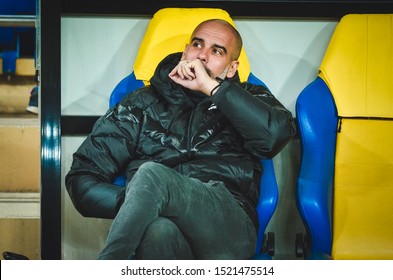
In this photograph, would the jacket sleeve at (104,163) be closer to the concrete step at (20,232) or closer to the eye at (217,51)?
the eye at (217,51)

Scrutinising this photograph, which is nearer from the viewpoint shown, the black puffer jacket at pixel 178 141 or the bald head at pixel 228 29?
the black puffer jacket at pixel 178 141

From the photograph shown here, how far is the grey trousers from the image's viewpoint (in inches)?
67.7

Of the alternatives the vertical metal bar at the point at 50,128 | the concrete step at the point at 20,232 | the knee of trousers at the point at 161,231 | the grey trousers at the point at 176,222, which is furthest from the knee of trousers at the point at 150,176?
the concrete step at the point at 20,232

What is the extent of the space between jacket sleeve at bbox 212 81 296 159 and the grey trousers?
0.20 meters

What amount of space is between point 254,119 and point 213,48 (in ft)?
1.29

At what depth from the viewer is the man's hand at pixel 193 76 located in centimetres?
214

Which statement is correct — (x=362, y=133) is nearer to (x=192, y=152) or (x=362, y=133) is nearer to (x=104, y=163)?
(x=192, y=152)

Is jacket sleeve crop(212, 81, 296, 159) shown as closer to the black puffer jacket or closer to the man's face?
the black puffer jacket

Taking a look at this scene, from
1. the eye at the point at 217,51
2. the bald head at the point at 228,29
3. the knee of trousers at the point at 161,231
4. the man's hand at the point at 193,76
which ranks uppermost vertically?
the bald head at the point at 228,29

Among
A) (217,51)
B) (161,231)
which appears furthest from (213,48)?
(161,231)

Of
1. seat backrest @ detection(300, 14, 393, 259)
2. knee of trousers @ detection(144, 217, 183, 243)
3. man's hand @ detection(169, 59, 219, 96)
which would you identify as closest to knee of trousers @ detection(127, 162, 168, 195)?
knee of trousers @ detection(144, 217, 183, 243)

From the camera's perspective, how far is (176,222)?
1.87 m

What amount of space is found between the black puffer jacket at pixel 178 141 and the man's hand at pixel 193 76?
5 centimetres
